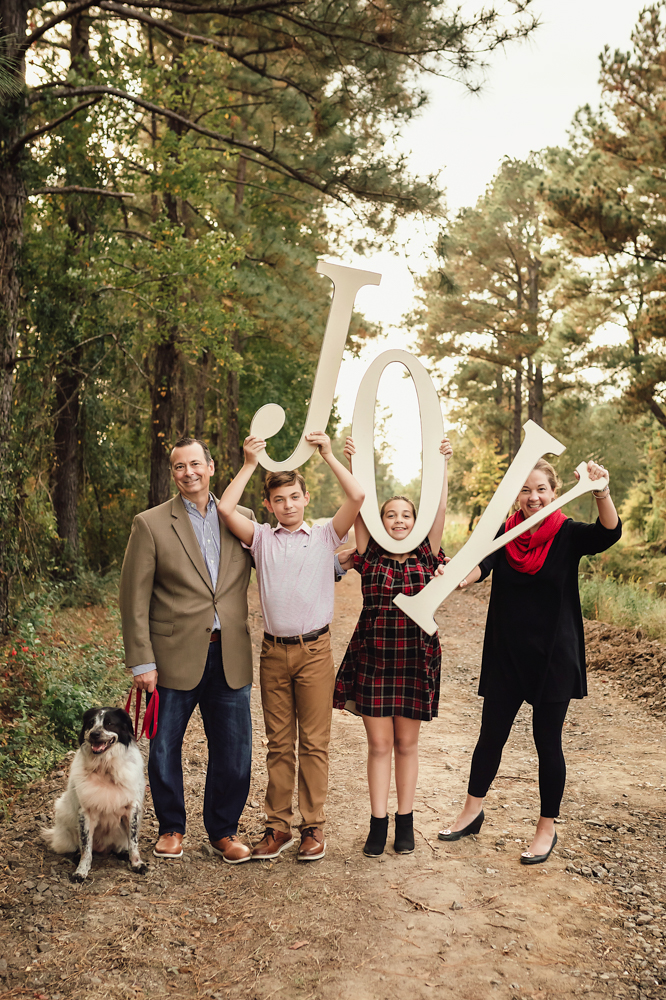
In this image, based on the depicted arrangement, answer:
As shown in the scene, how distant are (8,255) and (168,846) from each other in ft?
19.2

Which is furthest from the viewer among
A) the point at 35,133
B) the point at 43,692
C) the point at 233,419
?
the point at 233,419

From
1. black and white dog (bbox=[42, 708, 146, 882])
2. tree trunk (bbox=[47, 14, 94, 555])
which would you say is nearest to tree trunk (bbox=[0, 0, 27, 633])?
tree trunk (bbox=[47, 14, 94, 555])

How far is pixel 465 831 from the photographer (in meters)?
4.33

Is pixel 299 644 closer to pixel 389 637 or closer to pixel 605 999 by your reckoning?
pixel 389 637

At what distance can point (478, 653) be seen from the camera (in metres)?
10.4

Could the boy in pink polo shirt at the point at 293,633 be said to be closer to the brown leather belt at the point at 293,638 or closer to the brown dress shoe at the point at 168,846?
the brown leather belt at the point at 293,638

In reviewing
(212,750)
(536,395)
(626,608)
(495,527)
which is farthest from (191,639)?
(536,395)

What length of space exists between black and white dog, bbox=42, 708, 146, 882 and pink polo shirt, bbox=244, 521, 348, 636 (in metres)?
0.94

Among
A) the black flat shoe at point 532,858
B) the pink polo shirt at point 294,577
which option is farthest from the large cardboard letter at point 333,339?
the black flat shoe at point 532,858

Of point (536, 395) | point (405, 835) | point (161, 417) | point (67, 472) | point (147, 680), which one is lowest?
point (405, 835)

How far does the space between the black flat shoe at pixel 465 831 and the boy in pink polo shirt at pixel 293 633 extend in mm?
726

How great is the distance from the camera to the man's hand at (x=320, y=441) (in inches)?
160

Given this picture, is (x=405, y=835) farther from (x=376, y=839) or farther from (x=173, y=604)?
(x=173, y=604)

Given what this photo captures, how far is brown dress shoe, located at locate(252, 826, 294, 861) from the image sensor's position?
404 centimetres
